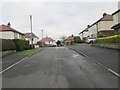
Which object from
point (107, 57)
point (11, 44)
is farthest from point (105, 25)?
point (107, 57)

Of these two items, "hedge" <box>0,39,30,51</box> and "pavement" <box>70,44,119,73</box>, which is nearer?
"pavement" <box>70,44,119,73</box>

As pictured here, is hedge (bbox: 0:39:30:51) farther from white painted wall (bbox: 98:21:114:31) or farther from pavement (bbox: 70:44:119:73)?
white painted wall (bbox: 98:21:114:31)

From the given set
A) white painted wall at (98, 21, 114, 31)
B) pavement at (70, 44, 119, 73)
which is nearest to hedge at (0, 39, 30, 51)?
pavement at (70, 44, 119, 73)

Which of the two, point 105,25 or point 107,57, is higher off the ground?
point 105,25

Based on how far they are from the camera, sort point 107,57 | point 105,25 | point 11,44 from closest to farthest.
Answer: point 107,57
point 11,44
point 105,25

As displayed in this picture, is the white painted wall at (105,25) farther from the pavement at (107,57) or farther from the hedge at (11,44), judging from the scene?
the pavement at (107,57)

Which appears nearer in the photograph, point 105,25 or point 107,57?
point 107,57

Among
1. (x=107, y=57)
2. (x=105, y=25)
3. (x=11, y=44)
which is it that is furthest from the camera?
(x=105, y=25)

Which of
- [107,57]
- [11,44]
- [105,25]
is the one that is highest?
[105,25]

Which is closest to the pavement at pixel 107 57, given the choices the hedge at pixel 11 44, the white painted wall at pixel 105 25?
the hedge at pixel 11 44

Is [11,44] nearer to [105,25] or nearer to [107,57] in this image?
[107,57]

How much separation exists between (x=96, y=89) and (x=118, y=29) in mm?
30495

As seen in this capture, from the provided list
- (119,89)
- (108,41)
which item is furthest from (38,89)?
(108,41)

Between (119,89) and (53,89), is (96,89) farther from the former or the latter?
(53,89)
